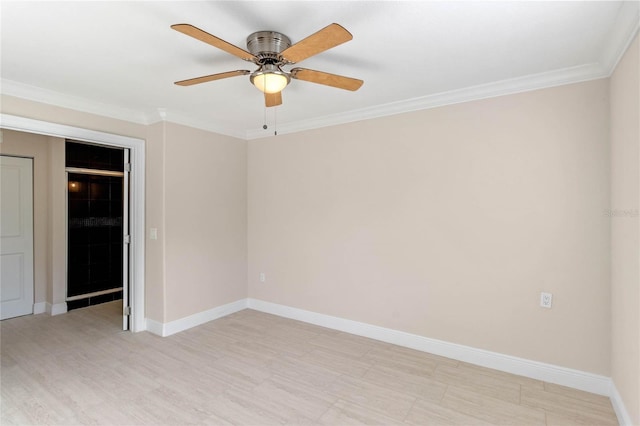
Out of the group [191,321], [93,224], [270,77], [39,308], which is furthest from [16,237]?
[270,77]

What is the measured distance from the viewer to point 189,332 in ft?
11.5

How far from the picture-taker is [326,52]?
6.95 ft

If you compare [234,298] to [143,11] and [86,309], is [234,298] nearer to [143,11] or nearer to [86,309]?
[86,309]

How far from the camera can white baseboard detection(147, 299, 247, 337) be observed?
344cm

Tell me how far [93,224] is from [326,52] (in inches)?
168

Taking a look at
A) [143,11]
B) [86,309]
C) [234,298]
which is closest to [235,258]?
[234,298]

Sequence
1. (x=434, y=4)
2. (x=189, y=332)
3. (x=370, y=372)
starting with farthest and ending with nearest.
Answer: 1. (x=189, y=332)
2. (x=370, y=372)
3. (x=434, y=4)

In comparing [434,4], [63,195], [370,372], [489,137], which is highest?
[434,4]

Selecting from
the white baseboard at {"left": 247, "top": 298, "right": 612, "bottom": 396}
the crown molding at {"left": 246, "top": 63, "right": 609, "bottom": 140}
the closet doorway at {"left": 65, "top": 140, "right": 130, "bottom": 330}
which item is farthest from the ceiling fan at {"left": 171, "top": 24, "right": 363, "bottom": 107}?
the closet doorway at {"left": 65, "top": 140, "right": 130, "bottom": 330}

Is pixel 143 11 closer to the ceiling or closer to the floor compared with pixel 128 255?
closer to the ceiling

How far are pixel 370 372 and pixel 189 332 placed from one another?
2023 millimetres

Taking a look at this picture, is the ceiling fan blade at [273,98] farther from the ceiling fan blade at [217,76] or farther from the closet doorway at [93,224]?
the closet doorway at [93,224]

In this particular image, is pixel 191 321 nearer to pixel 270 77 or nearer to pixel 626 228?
A: pixel 270 77

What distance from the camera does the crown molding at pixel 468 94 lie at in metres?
2.35
